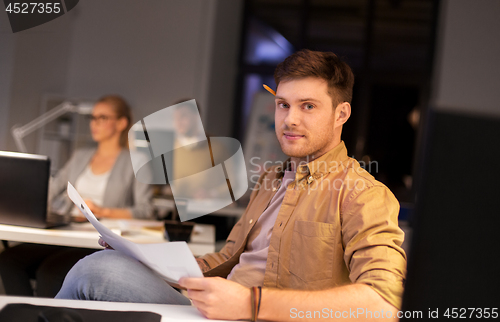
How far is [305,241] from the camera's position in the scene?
3.52 ft

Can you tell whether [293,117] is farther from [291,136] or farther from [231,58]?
[231,58]

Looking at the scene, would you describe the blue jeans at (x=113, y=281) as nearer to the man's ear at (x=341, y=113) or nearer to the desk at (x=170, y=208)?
the man's ear at (x=341, y=113)

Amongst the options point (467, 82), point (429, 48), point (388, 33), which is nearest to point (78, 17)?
point (388, 33)

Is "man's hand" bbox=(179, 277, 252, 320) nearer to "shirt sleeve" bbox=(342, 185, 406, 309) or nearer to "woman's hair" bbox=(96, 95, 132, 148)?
"shirt sleeve" bbox=(342, 185, 406, 309)

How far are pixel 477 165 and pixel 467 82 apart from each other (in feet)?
15.8

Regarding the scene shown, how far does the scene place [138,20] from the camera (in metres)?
5.42

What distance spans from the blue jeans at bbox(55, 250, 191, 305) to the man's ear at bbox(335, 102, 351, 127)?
2.25 feet

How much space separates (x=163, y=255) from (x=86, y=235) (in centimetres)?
99

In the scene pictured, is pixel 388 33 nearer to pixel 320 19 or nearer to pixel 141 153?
pixel 320 19

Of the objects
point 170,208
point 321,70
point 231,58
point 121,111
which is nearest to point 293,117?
point 321,70

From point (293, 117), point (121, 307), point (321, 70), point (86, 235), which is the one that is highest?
point (321, 70)

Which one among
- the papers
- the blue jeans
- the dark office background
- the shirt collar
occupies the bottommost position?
the blue jeans

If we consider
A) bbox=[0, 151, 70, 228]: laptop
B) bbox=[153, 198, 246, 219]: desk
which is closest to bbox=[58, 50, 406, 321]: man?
bbox=[0, 151, 70, 228]: laptop

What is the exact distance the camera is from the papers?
76cm
